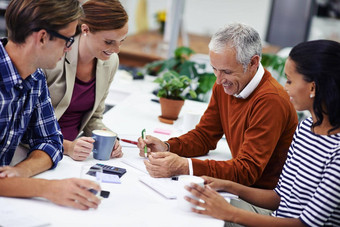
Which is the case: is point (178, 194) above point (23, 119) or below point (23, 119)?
below

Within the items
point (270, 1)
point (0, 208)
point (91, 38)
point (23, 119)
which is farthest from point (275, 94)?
point (270, 1)

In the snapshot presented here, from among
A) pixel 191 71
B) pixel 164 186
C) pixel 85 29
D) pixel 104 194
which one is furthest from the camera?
pixel 191 71

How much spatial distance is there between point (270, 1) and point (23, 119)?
18.7 ft

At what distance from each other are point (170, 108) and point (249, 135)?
2.30ft

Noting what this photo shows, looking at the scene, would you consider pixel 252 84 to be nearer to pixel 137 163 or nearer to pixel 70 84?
pixel 137 163

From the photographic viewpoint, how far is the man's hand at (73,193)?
1.27 meters

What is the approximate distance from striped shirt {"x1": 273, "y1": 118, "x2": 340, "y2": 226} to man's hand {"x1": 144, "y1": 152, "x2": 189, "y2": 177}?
1.23ft

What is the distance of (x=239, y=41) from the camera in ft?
5.73

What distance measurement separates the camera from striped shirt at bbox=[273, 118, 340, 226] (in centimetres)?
133

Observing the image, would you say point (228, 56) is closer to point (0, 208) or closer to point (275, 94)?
point (275, 94)

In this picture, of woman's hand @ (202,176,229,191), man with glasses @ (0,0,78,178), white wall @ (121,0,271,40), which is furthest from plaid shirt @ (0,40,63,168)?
white wall @ (121,0,271,40)

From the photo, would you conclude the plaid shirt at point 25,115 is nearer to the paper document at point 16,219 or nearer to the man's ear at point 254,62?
the paper document at point 16,219

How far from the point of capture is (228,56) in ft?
5.77

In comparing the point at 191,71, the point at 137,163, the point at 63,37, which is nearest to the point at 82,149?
the point at 137,163
